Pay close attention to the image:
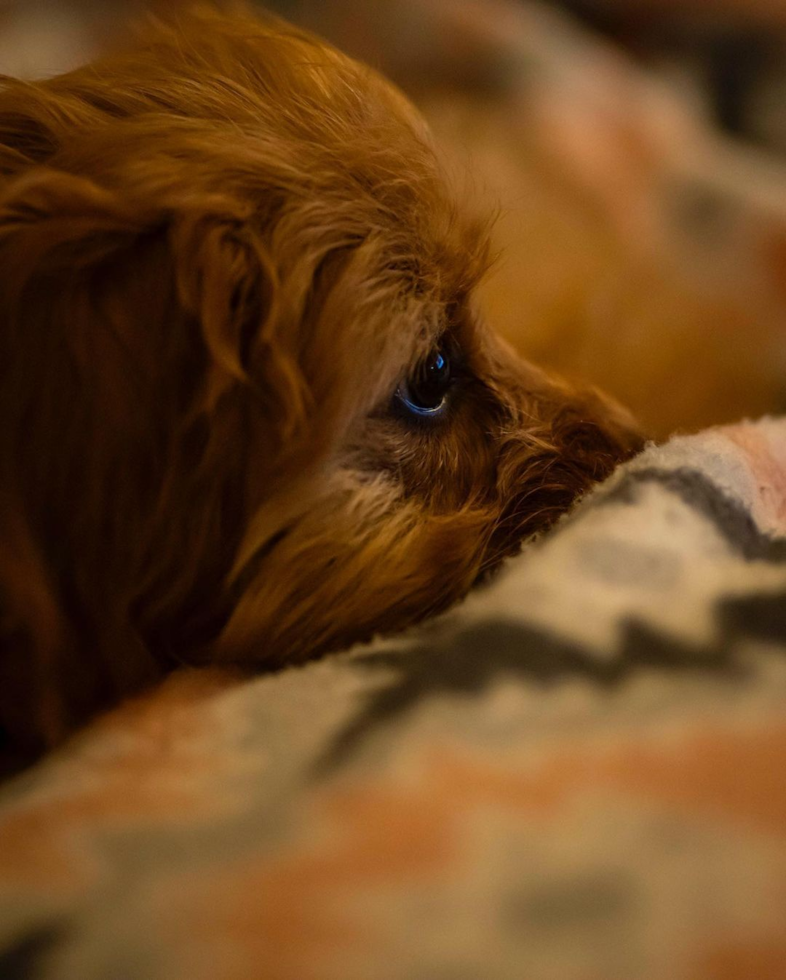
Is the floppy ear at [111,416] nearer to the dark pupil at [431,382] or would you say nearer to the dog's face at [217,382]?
the dog's face at [217,382]

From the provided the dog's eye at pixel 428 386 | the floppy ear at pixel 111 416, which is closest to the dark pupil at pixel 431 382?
the dog's eye at pixel 428 386

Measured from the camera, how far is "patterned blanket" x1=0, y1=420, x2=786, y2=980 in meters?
0.47

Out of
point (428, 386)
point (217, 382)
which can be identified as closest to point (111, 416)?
point (217, 382)

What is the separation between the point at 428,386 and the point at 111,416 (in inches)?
12.8

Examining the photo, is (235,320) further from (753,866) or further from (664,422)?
(664,422)

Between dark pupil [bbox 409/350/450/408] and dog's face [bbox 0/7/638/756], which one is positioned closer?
dog's face [bbox 0/7/638/756]

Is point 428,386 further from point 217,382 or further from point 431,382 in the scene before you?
point 217,382

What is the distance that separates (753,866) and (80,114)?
0.72 m

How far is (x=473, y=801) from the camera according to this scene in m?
0.53

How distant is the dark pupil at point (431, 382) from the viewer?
905 mm

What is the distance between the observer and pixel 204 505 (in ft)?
2.42

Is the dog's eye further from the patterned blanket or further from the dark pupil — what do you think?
the patterned blanket

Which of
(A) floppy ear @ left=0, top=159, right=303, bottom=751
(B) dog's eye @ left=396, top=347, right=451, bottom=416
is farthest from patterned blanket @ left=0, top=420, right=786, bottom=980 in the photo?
(B) dog's eye @ left=396, top=347, right=451, bottom=416

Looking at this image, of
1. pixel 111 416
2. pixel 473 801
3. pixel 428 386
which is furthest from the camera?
pixel 428 386
